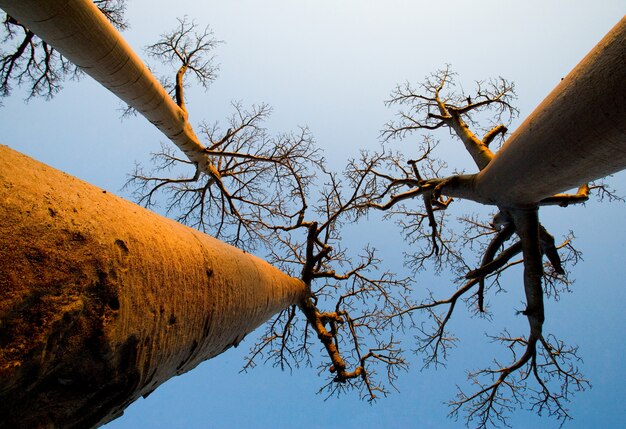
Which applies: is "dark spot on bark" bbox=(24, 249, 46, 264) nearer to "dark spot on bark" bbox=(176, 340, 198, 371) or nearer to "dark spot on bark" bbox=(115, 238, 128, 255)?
"dark spot on bark" bbox=(115, 238, 128, 255)

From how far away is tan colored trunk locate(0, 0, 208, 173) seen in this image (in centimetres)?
305

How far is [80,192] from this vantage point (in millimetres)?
1312

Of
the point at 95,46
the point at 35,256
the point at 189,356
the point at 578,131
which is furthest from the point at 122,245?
the point at 95,46

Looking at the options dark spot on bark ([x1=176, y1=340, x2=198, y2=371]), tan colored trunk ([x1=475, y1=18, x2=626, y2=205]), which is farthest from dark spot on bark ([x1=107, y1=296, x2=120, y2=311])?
tan colored trunk ([x1=475, y1=18, x2=626, y2=205])

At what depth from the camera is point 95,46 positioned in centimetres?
363

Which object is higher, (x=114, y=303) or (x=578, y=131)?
(x=578, y=131)

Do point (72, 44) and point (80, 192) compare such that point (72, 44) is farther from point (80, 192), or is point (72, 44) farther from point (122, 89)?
point (80, 192)

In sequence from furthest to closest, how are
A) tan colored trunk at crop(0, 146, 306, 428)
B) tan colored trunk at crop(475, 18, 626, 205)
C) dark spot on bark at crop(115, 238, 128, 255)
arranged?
1. tan colored trunk at crop(475, 18, 626, 205)
2. dark spot on bark at crop(115, 238, 128, 255)
3. tan colored trunk at crop(0, 146, 306, 428)

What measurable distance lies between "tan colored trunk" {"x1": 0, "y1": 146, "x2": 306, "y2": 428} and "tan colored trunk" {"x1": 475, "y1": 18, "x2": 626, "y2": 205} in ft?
8.87

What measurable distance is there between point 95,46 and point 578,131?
454 centimetres

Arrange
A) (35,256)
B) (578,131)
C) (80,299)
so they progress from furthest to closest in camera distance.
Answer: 1. (578,131)
2. (80,299)
3. (35,256)

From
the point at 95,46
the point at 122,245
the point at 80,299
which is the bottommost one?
the point at 80,299

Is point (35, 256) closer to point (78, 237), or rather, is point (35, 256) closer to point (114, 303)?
point (78, 237)

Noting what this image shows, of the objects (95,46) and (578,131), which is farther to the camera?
(95,46)
